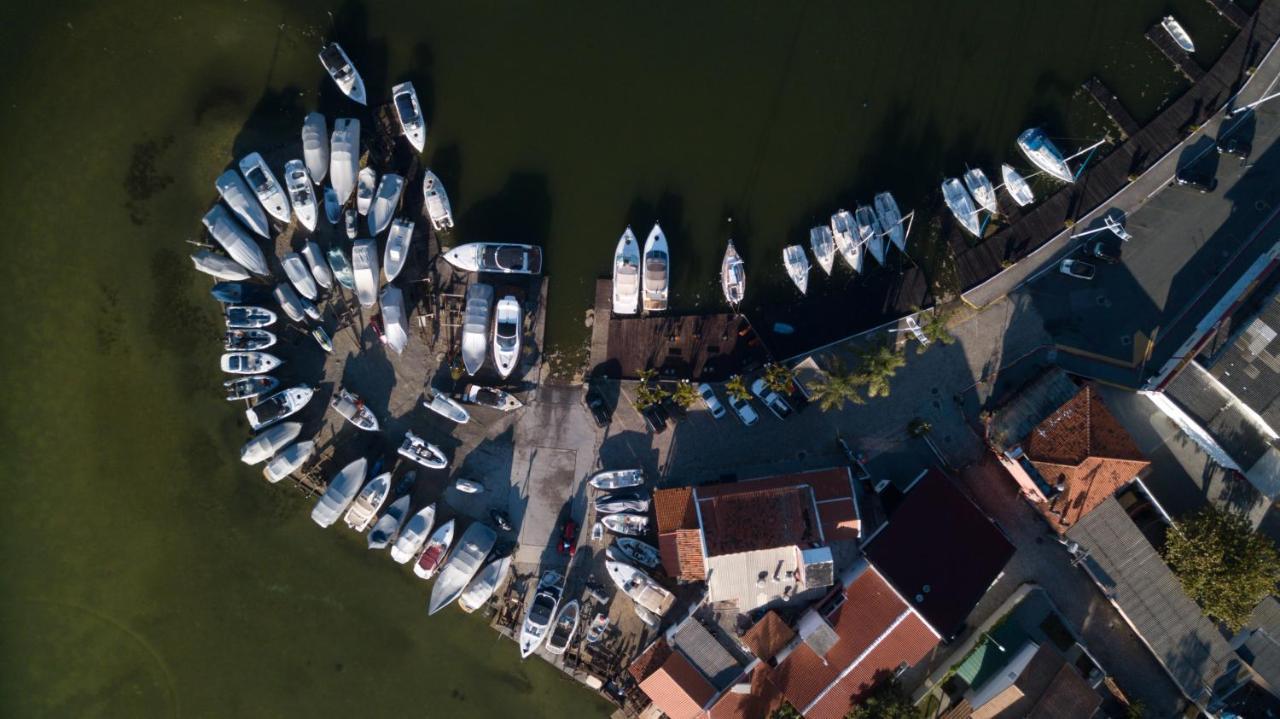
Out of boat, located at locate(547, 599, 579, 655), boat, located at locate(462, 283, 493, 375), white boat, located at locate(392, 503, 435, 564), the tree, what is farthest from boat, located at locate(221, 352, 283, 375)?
the tree

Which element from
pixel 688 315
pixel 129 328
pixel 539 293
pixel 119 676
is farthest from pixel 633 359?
pixel 119 676

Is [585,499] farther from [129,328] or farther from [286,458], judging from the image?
[129,328]

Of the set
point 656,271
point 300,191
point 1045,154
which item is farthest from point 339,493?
point 1045,154

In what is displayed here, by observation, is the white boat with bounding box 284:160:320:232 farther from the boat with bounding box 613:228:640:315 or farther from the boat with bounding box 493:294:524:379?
the boat with bounding box 613:228:640:315

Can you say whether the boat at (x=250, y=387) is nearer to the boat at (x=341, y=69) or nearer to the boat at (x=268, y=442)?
the boat at (x=268, y=442)

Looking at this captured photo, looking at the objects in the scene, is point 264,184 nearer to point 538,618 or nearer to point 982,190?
point 538,618

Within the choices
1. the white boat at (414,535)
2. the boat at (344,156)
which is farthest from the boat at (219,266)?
the white boat at (414,535)
